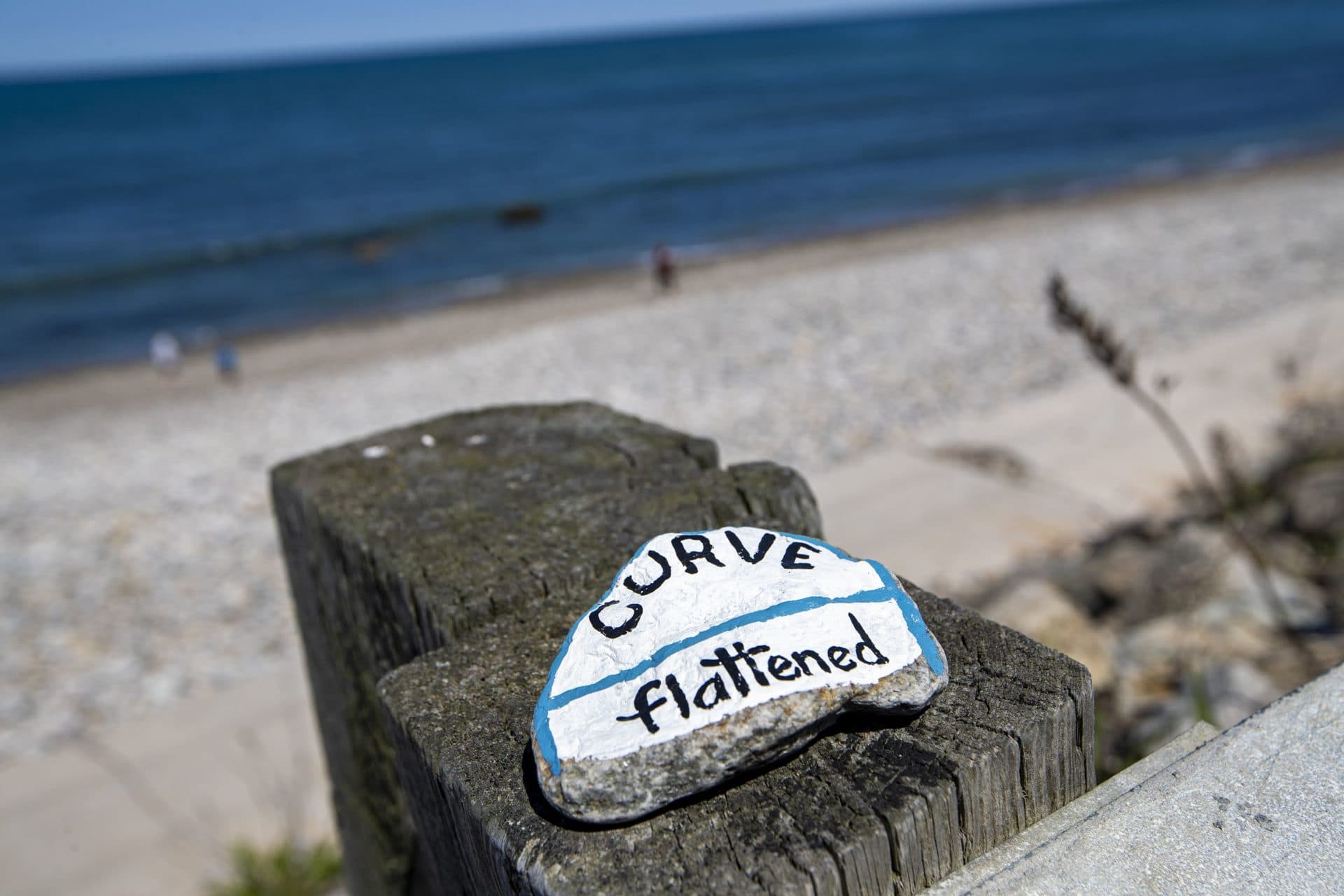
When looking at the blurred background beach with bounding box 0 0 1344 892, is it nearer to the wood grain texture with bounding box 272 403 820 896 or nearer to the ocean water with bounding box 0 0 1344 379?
the ocean water with bounding box 0 0 1344 379

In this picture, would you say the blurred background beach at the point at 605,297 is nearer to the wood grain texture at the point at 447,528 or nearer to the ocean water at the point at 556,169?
the ocean water at the point at 556,169

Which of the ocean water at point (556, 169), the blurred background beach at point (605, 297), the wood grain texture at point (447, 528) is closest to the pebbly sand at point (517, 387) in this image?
Result: the blurred background beach at point (605, 297)

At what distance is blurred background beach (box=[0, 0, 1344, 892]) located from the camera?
7.35 meters

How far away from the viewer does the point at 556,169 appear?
32.2 metres

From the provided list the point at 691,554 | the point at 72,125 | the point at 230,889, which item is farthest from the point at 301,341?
the point at 72,125

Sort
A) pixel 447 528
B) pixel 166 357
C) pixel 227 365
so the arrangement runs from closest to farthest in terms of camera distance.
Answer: pixel 447 528
pixel 227 365
pixel 166 357

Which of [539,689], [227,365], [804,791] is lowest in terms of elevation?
[804,791]

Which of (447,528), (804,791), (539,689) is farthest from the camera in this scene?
(447,528)

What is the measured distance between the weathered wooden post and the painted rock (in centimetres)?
5

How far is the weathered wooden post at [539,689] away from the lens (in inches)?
Answer: 38.9

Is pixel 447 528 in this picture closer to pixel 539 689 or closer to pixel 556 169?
pixel 539 689

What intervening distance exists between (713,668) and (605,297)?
17242 mm

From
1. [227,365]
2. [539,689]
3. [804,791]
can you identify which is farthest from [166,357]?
[804,791]

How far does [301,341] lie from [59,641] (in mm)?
11076
